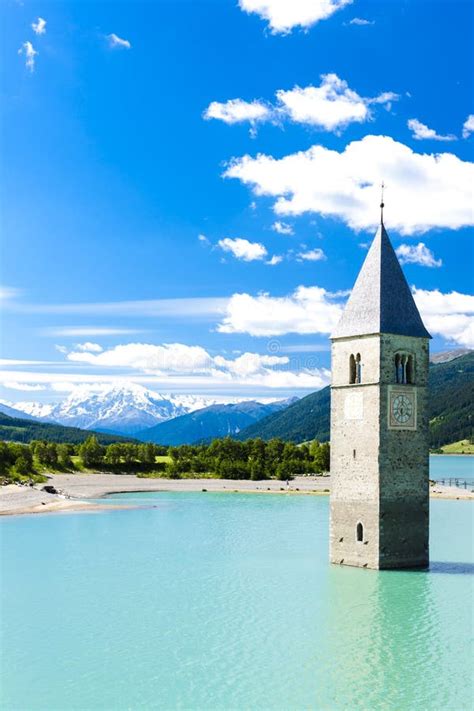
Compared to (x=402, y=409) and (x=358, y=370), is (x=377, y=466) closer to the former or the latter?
(x=402, y=409)

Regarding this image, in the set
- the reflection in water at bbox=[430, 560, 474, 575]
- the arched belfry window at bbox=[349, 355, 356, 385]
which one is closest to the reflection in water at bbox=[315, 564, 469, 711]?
the reflection in water at bbox=[430, 560, 474, 575]

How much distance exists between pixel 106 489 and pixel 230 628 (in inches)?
3348

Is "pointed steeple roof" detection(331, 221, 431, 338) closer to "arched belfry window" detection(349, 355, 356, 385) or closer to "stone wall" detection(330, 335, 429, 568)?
"stone wall" detection(330, 335, 429, 568)

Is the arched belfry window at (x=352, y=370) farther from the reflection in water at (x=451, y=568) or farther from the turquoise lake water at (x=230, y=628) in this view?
the reflection in water at (x=451, y=568)

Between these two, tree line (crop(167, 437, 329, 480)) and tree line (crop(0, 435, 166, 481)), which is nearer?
tree line (crop(0, 435, 166, 481))

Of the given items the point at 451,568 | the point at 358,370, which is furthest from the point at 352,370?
the point at 451,568

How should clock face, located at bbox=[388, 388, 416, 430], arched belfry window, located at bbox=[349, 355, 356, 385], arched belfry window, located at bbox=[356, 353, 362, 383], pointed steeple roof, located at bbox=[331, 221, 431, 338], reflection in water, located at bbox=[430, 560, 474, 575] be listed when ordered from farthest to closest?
arched belfry window, located at bbox=[349, 355, 356, 385], arched belfry window, located at bbox=[356, 353, 362, 383], reflection in water, located at bbox=[430, 560, 474, 575], pointed steeple roof, located at bbox=[331, 221, 431, 338], clock face, located at bbox=[388, 388, 416, 430]

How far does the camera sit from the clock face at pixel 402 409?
4058 centimetres

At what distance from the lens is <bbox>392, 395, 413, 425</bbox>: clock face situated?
40.7m

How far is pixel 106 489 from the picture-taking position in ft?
376

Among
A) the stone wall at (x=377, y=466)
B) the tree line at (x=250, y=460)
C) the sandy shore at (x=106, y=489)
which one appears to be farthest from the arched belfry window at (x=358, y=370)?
the tree line at (x=250, y=460)

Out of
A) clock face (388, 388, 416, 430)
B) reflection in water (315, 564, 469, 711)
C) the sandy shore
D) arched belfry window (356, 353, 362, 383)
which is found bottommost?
reflection in water (315, 564, 469, 711)

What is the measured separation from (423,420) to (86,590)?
18.6m

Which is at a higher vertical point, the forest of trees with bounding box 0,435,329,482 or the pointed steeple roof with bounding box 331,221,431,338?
the pointed steeple roof with bounding box 331,221,431,338
